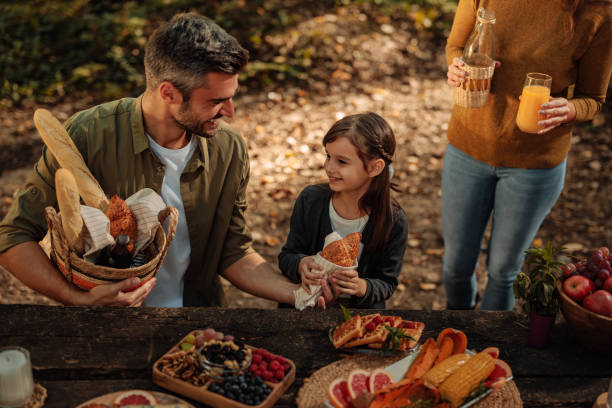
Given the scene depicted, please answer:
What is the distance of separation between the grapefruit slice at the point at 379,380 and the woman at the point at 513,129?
1430 millimetres

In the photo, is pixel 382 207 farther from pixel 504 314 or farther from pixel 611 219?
pixel 611 219

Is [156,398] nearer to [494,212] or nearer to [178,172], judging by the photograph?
[178,172]

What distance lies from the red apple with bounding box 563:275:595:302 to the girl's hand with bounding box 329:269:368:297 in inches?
31.0

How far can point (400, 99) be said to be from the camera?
656 cm

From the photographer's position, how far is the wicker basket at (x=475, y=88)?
283 centimetres

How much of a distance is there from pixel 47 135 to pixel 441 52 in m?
5.76

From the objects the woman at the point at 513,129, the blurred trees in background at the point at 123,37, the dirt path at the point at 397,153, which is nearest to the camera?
the woman at the point at 513,129

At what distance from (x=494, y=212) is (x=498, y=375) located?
1405mm

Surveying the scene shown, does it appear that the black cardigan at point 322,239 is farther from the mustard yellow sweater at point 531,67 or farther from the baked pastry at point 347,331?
the mustard yellow sweater at point 531,67

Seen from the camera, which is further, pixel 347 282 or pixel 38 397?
pixel 347 282

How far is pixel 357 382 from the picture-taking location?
1955mm

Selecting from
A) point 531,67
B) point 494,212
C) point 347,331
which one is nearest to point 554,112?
point 531,67

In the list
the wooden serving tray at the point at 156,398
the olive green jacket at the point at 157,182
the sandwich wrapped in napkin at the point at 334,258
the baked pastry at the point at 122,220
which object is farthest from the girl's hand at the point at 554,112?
the wooden serving tray at the point at 156,398

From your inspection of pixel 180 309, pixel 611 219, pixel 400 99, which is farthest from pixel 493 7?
pixel 400 99
